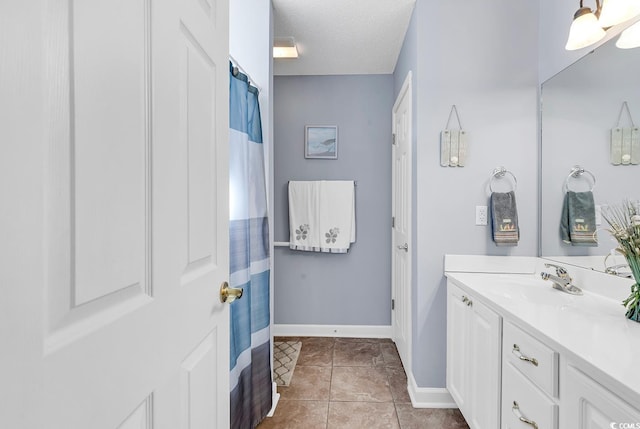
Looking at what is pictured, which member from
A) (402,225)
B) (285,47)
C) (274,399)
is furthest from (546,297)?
(285,47)

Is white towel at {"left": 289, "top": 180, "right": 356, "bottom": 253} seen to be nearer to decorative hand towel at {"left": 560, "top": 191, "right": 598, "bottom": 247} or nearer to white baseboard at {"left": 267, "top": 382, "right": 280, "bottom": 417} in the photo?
white baseboard at {"left": 267, "top": 382, "right": 280, "bottom": 417}

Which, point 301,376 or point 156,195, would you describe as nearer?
point 156,195

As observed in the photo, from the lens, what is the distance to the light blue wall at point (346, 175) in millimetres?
2908

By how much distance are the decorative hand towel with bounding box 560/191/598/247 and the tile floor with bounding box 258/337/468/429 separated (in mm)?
Result: 1165

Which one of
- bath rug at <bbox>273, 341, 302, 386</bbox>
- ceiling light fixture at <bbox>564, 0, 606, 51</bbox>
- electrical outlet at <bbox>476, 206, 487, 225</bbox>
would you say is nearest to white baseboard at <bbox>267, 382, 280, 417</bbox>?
bath rug at <bbox>273, 341, 302, 386</bbox>

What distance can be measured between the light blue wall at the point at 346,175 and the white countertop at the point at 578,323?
1287mm

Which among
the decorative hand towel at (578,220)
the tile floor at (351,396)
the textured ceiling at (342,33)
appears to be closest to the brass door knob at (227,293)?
the tile floor at (351,396)

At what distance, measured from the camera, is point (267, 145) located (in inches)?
74.0

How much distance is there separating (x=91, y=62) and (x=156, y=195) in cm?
24

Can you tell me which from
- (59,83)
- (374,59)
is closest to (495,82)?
(374,59)

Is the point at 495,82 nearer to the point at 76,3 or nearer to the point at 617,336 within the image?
the point at 617,336

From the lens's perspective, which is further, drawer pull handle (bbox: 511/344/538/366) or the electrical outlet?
the electrical outlet

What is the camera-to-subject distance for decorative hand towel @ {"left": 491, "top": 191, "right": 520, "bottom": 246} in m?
1.78

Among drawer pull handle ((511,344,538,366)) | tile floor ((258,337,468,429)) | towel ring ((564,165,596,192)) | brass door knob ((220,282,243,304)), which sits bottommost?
tile floor ((258,337,468,429))
